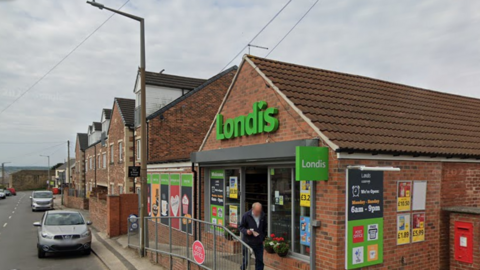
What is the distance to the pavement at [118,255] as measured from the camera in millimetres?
11542

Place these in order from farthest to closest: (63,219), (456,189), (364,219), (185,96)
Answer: (185,96)
(63,219)
(456,189)
(364,219)

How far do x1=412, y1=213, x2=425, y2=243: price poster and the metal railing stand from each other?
350 centimetres

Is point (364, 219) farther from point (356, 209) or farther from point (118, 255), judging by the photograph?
point (118, 255)

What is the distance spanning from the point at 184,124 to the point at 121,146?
282 inches

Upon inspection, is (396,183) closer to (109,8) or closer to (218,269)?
(218,269)

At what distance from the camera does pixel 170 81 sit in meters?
23.4

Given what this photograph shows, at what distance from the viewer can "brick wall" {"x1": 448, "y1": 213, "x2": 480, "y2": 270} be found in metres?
7.62

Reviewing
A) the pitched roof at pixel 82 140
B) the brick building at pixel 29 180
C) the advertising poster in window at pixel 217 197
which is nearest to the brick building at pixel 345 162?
the advertising poster in window at pixel 217 197

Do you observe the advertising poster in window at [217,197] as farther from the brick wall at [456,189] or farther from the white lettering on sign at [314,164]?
the brick wall at [456,189]

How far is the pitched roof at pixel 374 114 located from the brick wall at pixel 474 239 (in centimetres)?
137

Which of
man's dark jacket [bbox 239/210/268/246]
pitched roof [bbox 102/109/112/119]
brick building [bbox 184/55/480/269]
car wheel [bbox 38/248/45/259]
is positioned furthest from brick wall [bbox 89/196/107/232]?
man's dark jacket [bbox 239/210/268/246]

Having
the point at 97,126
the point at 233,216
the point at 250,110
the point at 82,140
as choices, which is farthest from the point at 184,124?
the point at 82,140

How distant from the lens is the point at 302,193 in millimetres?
7820

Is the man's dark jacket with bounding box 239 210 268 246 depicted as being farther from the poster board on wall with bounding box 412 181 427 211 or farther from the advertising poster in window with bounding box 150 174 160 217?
the advertising poster in window with bounding box 150 174 160 217
